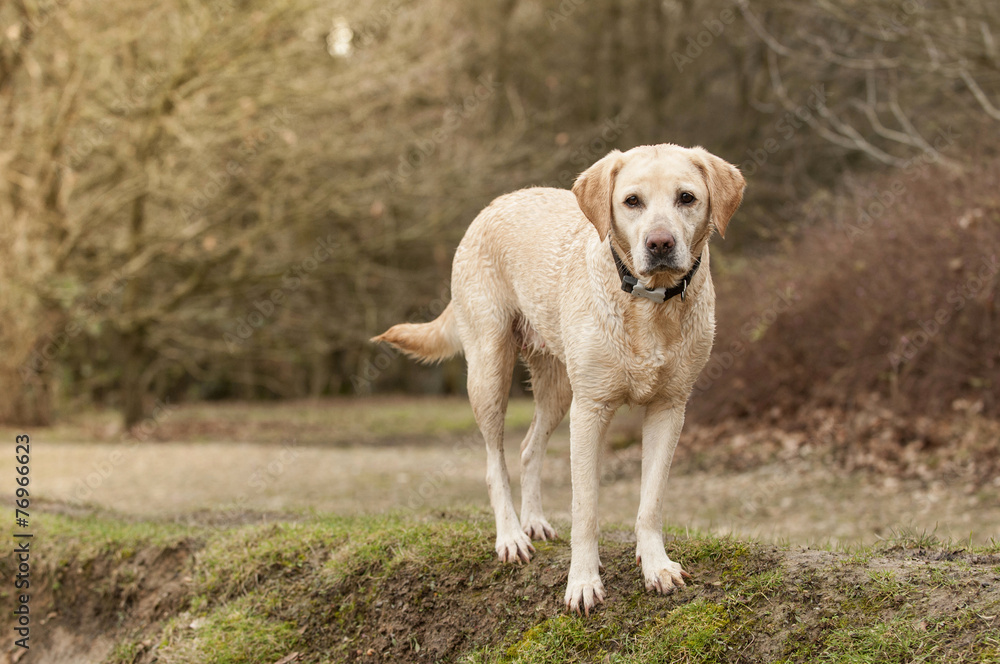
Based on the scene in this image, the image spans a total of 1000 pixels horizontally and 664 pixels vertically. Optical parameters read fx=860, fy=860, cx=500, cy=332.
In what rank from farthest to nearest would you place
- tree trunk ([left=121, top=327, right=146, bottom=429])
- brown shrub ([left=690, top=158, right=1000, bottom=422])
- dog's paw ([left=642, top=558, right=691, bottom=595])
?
tree trunk ([left=121, top=327, right=146, bottom=429]) → brown shrub ([left=690, top=158, right=1000, bottom=422]) → dog's paw ([left=642, top=558, right=691, bottom=595])

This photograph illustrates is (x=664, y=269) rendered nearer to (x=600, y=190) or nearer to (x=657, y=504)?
(x=600, y=190)

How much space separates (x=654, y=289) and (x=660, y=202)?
0.37 meters

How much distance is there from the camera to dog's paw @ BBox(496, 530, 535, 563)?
164 inches

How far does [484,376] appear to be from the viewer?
4.52m

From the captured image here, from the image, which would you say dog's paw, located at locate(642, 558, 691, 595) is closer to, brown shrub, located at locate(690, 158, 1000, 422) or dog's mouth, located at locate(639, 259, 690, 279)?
dog's mouth, located at locate(639, 259, 690, 279)

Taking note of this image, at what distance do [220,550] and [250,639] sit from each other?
2.95ft

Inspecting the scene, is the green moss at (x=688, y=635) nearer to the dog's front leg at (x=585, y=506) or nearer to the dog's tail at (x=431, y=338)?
the dog's front leg at (x=585, y=506)

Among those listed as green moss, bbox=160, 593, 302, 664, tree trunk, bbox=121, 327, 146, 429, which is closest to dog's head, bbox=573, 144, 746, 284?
green moss, bbox=160, 593, 302, 664

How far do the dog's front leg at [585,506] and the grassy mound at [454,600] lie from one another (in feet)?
0.38

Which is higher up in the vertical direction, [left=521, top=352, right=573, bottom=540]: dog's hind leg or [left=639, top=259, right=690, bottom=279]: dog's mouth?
[left=639, top=259, right=690, bottom=279]: dog's mouth

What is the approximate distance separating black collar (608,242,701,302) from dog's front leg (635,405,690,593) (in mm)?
525

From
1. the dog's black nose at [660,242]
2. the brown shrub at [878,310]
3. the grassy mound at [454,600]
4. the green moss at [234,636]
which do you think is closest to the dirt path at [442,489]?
the grassy mound at [454,600]

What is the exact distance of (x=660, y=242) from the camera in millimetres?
3238

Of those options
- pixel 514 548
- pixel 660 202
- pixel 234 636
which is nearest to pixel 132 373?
pixel 234 636
